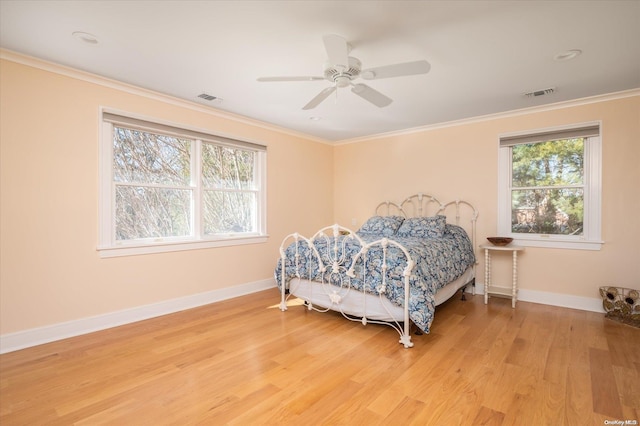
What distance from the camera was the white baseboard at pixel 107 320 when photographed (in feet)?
8.59

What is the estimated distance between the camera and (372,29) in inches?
86.3

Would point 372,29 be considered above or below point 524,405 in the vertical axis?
above

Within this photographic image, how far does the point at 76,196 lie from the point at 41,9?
1551 mm

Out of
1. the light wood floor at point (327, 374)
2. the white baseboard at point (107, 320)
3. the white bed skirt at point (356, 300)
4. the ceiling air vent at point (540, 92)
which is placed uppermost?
the ceiling air vent at point (540, 92)

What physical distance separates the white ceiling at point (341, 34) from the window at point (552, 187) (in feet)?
1.84

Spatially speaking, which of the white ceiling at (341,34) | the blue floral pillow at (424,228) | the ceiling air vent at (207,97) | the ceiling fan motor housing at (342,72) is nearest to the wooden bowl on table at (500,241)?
the blue floral pillow at (424,228)

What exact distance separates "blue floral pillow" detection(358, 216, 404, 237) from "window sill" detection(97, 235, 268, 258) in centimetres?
158

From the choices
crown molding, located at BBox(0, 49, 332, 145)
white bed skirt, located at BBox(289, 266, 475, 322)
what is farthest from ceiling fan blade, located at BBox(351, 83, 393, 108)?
crown molding, located at BBox(0, 49, 332, 145)

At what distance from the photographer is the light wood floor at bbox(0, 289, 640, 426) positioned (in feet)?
5.88

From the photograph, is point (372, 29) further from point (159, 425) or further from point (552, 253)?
point (552, 253)

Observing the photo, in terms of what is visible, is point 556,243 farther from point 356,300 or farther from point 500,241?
point 356,300

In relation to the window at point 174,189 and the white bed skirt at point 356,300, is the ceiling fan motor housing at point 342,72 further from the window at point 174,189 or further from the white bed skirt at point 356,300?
the window at point 174,189

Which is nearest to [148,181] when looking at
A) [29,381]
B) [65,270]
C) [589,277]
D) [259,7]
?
[65,270]

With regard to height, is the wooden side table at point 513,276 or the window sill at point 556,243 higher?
the window sill at point 556,243
